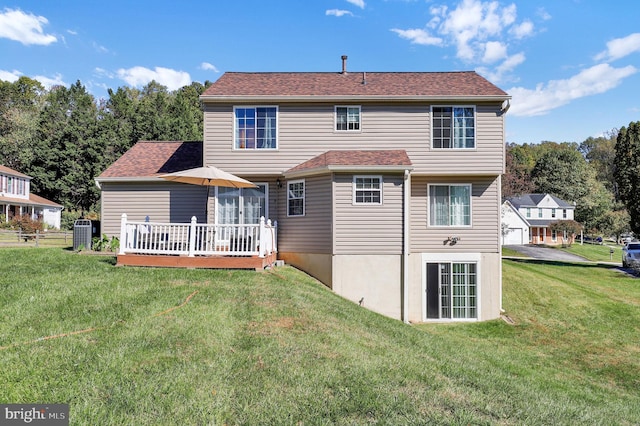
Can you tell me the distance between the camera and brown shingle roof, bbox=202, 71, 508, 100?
47.1 feet

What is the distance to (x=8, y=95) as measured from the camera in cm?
5188

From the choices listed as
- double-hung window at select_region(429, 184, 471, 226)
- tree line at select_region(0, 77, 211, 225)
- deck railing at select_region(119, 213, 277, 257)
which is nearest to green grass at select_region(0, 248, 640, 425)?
deck railing at select_region(119, 213, 277, 257)

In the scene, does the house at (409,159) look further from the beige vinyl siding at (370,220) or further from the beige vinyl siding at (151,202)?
the beige vinyl siding at (151,202)

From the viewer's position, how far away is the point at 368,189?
13078mm

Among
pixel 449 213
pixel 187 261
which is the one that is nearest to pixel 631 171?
pixel 449 213

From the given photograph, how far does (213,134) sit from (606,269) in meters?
27.7

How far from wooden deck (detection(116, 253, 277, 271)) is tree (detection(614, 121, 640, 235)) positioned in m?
27.5

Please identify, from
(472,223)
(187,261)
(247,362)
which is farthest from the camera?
(472,223)

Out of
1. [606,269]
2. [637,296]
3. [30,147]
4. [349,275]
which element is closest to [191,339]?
[349,275]

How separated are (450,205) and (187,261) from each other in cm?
939

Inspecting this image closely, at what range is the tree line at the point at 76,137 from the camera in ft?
136

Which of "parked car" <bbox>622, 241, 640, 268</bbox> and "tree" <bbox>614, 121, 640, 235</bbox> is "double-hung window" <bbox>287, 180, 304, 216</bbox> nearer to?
"tree" <bbox>614, 121, 640, 235</bbox>

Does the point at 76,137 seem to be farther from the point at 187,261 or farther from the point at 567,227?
the point at 567,227

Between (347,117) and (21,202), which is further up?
(347,117)
